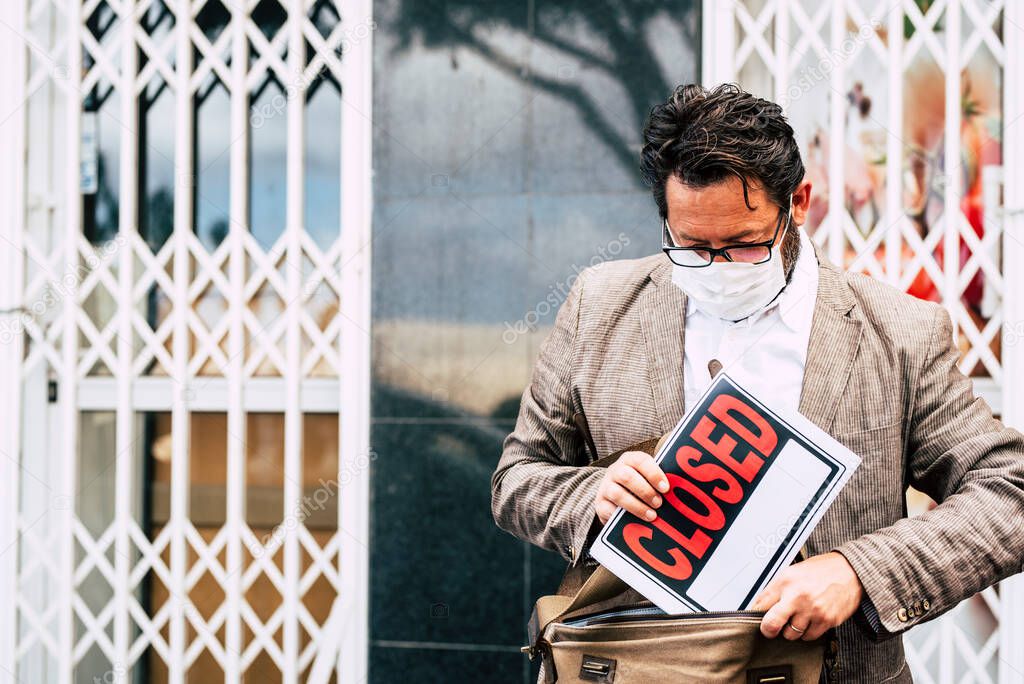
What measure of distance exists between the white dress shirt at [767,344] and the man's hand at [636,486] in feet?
0.86

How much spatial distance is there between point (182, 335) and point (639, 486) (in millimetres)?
2940

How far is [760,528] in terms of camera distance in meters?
1.47

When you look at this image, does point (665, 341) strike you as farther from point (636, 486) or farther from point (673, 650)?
point (673, 650)

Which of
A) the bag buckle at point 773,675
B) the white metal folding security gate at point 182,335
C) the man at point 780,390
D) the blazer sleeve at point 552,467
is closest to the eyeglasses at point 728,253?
the man at point 780,390

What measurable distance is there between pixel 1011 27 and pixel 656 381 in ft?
9.19

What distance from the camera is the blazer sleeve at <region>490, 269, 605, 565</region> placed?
1638mm

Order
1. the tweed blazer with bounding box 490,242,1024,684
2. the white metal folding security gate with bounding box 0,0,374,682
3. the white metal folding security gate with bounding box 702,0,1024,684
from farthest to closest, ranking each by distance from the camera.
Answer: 1. the white metal folding security gate with bounding box 0,0,374,682
2. the white metal folding security gate with bounding box 702,0,1024,684
3. the tweed blazer with bounding box 490,242,1024,684

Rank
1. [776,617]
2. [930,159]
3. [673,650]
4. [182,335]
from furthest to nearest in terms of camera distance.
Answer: [182,335], [930,159], [673,650], [776,617]

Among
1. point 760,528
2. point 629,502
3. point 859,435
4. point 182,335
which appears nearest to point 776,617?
point 760,528

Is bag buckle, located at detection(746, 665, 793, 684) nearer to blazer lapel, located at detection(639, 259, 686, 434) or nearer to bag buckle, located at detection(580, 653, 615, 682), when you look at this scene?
bag buckle, located at detection(580, 653, 615, 682)

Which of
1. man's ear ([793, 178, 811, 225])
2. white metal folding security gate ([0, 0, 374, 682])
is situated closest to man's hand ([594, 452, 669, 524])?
man's ear ([793, 178, 811, 225])

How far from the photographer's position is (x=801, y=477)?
1470mm

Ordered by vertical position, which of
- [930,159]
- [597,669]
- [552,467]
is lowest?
[597,669]

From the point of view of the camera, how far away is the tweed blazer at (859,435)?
4.87ft
